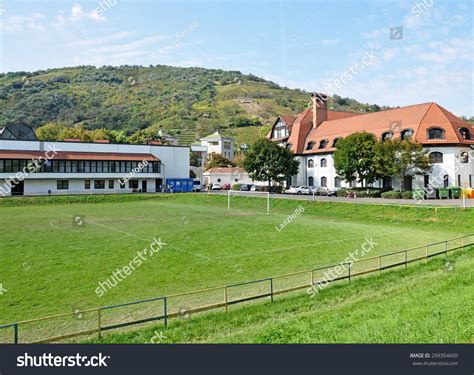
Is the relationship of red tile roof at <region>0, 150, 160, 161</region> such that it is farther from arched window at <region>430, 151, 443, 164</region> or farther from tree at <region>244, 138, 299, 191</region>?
arched window at <region>430, 151, 443, 164</region>

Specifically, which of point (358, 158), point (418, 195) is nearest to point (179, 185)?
point (358, 158)

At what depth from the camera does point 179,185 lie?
7444cm

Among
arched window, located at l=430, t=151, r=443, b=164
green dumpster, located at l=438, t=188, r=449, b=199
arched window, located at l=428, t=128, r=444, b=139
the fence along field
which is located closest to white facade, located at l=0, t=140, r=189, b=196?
arched window, located at l=428, t=128, r=444, b=139

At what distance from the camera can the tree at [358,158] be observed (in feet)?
175

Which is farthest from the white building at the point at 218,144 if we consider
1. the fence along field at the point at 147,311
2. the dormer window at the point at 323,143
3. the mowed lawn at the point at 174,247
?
the fence along field at the point at 147,311

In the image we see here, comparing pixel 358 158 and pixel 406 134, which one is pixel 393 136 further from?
pixel 358 158

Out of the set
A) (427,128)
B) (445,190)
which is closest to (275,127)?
(427,128)

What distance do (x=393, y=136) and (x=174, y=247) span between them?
45149mm

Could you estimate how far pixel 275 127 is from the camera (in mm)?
81875

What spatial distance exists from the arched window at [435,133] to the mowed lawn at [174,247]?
69.9ft

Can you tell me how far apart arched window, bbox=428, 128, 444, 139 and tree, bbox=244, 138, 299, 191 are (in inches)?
859

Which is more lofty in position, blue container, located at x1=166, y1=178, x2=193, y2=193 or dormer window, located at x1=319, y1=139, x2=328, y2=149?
dormer window, located at x1=319, y1=139, x2=328, y2=149

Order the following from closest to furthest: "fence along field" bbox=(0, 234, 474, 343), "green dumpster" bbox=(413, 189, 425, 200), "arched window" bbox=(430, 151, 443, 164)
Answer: "fence along field" bbox=(0, 234, 474, 343) → "green dumpster" bbox=(413, 189, 425, 200) → "arched window" bbox=(430, 151, 443, 164)

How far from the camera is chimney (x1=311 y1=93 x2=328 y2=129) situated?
247ft
